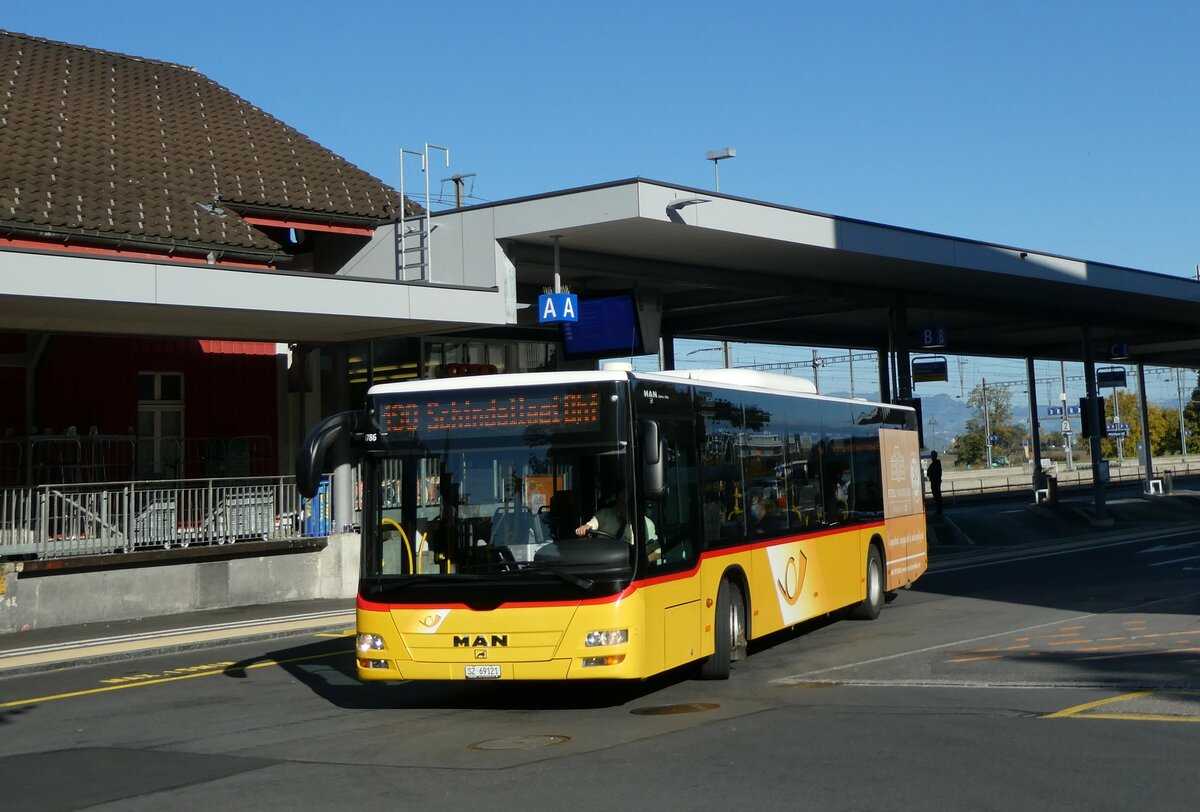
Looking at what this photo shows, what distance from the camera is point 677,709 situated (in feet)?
36.0

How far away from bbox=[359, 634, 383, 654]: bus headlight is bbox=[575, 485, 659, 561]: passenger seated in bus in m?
1.88

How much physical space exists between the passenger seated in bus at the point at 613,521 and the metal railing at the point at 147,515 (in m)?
11.9

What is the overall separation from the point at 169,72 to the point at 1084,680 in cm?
2725

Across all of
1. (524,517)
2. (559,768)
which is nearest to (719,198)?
(524,517)

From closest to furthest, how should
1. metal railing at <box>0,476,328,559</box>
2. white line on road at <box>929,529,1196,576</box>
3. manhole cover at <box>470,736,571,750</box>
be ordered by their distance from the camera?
manhole cover at <box>470,736,571,750</box> → metal railing at <box>0,476,328,559</box> → white line on road at <box>929,529,1196,576</box>

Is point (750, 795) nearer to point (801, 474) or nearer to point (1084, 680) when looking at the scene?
point (1084, 680)

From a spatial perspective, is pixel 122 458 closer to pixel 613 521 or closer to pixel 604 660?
pixel 613 521

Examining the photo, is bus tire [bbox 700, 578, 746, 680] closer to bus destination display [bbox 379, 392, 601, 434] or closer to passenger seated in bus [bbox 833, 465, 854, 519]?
bus destination display [bbox 379, 392, 601, 434]

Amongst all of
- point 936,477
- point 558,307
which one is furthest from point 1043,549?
point 558,307

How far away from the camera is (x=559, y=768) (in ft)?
28.2

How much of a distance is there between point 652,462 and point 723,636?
255 cm

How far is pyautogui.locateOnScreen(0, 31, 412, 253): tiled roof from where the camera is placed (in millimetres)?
24344

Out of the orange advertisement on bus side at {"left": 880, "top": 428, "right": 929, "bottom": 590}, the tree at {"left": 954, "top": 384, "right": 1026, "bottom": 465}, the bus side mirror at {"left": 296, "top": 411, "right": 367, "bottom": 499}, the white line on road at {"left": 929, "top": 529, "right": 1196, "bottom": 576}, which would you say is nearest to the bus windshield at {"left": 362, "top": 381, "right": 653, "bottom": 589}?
the bus side mirror at {"left": 296, "top": 411, "right": 367, "bottom": 499}

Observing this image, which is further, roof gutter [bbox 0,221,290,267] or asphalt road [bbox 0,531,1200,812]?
roof gutter [bbox 0,221,290,267]
